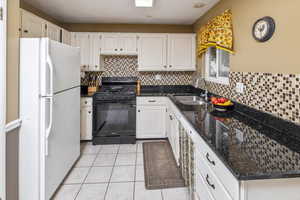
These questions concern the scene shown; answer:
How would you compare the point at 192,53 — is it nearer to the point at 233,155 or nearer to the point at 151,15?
the point at 151,15

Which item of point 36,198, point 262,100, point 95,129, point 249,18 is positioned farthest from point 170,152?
point 249,18

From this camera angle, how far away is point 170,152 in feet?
10.5

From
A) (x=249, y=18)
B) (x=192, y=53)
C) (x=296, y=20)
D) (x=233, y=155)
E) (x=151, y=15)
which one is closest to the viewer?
(x=233, y=155)

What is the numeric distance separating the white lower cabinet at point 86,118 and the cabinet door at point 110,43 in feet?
3.41

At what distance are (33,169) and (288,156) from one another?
6.63ft

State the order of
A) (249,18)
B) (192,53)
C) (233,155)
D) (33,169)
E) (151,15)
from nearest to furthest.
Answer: (233,155) < (33,169) < (249,18) < (151,15) < (192,53)

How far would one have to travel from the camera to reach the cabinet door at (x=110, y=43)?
3.82m

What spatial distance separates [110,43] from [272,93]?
3.01 meters

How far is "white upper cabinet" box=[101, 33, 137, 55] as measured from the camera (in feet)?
12.6

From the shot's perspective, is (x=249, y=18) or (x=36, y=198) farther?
(x=249, y=18)

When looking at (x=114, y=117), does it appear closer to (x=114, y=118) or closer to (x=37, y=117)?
(x=114, y=118)

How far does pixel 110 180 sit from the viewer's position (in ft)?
7.89

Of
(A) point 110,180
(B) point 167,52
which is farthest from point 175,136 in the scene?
(B) point 167,52

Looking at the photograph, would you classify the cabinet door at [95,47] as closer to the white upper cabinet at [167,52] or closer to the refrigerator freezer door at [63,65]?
the white upper cabinet at [167,52]
